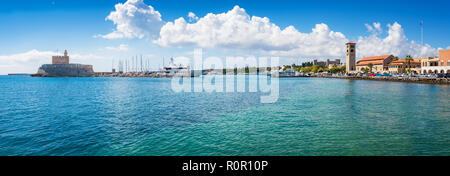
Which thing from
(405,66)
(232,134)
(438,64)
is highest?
(405,66)

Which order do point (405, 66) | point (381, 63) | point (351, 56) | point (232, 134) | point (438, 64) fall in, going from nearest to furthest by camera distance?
1. point (232, 134)
2. point (438, 64)
3. point (405, 66)
4. point (381, 63)
5. point (351, 56)

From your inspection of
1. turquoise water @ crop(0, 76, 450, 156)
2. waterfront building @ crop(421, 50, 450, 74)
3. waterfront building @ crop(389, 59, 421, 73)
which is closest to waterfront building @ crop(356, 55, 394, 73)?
waterfront building @ crop(389, 59, 421, 73)

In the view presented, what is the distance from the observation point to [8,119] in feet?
71.3

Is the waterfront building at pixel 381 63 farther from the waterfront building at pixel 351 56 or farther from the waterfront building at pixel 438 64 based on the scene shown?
the waterfront building at pixel 438 64

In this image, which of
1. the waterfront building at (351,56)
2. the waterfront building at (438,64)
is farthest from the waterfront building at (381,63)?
the waterfront building at (438,64)

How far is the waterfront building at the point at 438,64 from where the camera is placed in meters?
80.7

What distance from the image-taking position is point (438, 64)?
85.2 meters

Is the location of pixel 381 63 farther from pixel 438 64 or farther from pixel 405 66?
pixel 438 64

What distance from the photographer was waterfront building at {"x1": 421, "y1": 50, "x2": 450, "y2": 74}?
8069cm

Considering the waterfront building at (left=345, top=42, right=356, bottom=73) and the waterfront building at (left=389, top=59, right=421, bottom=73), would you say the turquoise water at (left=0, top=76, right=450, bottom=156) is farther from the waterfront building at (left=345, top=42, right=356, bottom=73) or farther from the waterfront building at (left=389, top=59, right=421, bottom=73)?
the waterfront building at (left=345, top=42, right=356, bottom=73)

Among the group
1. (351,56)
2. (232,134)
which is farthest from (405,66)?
(232,134)
